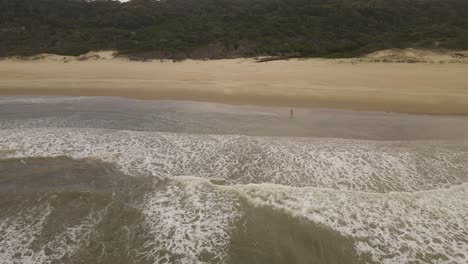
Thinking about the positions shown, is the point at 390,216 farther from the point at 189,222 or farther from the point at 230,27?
the point at 230,27

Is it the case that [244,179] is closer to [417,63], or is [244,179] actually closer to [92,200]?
[92,200]

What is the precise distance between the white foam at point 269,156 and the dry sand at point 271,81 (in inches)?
135

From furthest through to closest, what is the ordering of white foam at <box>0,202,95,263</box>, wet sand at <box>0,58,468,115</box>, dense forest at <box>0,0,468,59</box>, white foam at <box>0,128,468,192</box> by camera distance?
dense forest at <box>0,0,468,59</box> → wet sand at <box>0,58,468,115</box> → white foam at <box>0,128,468,192</box> → white foam at <box>0,202,95,263</box>

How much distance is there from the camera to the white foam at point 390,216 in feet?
11.1

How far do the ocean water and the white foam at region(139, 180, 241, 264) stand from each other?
0.06 ft

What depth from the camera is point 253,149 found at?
19.4ft

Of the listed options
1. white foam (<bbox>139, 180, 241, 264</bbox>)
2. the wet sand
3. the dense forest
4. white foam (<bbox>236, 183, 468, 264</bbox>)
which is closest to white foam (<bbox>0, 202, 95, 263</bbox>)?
white foam (<bbox>139, 180, 241, 264</bbox>)

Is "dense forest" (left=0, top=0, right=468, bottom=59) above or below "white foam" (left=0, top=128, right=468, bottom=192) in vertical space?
above

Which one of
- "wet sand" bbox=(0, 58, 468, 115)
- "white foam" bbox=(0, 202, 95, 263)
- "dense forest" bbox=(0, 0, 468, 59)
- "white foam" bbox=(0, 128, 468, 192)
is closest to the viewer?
"white foam" bbox=(0, 202, 95, 263)

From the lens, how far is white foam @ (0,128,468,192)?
4848 mm

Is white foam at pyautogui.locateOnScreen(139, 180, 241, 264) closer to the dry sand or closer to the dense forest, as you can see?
the dry sand

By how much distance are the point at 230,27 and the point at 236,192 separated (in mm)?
19768

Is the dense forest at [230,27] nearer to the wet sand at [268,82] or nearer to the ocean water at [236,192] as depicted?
the wet sand at [268,82]

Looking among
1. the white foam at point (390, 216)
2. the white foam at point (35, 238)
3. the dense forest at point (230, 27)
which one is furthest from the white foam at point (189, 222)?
the dense forest at point (230, 27)
